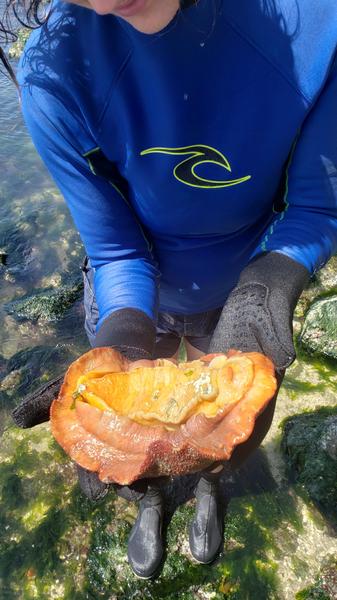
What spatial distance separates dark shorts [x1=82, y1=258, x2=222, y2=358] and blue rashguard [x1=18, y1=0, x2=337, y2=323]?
0.46 metres

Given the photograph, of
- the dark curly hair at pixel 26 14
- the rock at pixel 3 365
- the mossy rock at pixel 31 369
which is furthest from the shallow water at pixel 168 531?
the dark curly hair at pixel 26 14

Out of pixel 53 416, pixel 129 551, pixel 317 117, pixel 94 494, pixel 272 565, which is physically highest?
pixel 317 117

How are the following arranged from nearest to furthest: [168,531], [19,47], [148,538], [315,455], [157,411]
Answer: [157,411], [148,538], [168,531], [315,455], [19,47]

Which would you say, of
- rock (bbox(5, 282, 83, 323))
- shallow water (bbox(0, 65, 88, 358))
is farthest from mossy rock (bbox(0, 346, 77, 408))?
rock (bbox(5, 282, 83, 323))

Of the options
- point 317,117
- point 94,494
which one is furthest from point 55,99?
point 94,494

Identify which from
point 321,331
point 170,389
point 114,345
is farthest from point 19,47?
point 170,389

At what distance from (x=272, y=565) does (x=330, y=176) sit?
2.37 metres

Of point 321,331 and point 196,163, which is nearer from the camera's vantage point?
point 196,163

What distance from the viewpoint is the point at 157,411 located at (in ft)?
5.18

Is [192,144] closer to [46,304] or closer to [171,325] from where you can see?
[171,325]

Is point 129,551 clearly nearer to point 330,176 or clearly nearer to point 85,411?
Answer: point 85,411

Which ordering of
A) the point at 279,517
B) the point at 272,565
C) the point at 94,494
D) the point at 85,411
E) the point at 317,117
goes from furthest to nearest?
the point at 279,517 < the point at 272,565 < the point at 94,494 < the point at 317,117 < the point at 85,411

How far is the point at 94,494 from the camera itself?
201 centimetres

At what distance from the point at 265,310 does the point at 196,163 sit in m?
0.63
